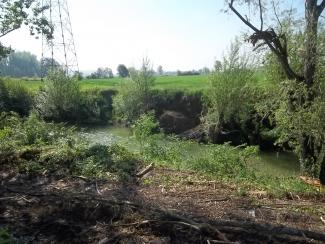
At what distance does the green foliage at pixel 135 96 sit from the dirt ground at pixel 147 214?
37.0m

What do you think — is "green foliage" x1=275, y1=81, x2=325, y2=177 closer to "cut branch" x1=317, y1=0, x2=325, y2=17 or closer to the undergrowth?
the undergrowth

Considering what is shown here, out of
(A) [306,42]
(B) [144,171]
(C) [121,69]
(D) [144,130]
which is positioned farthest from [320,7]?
(C) [121,69]

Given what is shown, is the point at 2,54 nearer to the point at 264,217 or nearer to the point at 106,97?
the point at 264,217

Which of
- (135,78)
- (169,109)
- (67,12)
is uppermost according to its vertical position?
(67,12)

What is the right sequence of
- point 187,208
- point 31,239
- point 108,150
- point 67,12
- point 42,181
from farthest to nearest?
point 67,12 → point 108,150 → point 42,181 → point 187,208 → point 31,239

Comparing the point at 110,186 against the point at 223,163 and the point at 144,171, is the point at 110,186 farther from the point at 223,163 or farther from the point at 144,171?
the point at 223,163

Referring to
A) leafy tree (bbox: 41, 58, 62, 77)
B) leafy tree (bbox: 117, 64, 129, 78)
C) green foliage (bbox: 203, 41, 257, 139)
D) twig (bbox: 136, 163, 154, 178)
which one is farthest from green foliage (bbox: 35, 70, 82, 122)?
leafy tree (bbox: 117, 64, 129, 78)

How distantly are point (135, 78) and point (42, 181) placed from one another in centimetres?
3864

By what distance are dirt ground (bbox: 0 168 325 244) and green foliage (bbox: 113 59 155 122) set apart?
37.0 m

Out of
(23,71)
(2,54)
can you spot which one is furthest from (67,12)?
(23,71)

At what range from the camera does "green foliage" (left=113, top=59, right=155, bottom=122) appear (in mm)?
45812

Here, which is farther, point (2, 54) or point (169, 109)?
point (169, 109)

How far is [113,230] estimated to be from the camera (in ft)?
19.5

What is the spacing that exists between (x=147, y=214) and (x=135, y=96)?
132ft
